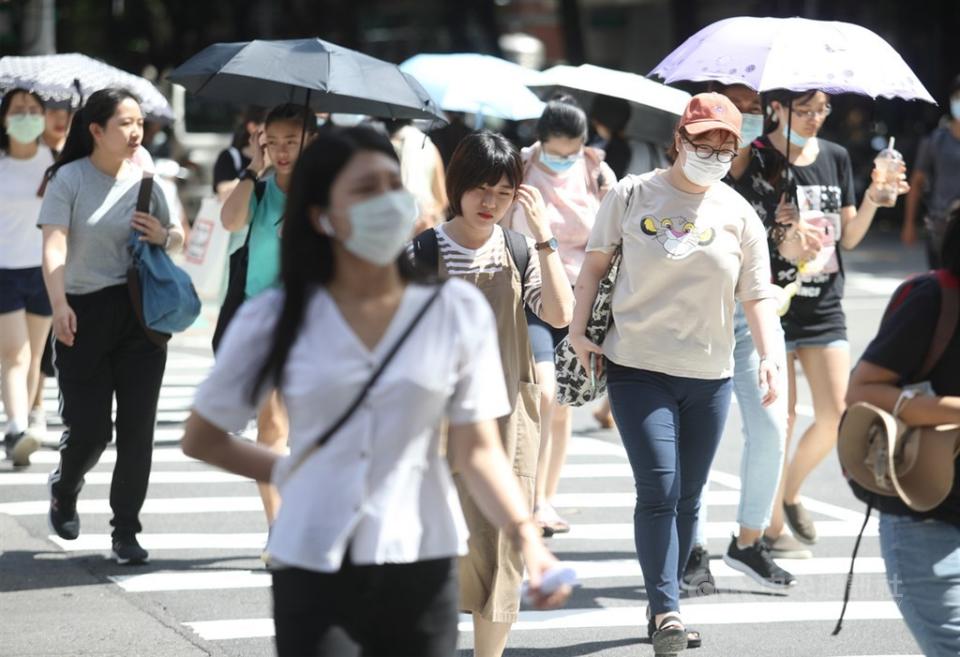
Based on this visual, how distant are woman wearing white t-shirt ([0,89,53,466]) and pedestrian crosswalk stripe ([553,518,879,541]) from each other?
3201 mm

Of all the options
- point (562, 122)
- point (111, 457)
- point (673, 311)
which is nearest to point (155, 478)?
point (111, 457)

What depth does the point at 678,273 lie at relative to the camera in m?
5.95

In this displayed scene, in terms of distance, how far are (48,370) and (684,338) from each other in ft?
20.1

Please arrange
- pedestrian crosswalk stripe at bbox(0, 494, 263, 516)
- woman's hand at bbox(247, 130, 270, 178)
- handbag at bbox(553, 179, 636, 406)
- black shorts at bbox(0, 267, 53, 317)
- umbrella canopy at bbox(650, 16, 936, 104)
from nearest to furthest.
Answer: handbag at bbox(553, 179, 636, 406), umbrella canopy at bbox(650, 16, 936, 104), woman's hand at bbox(247, 130, 270, 178), pedestrian crosswalk stripe at bbox(0, 494, 263, 516), black shorts at bbox(0, 267, 53, 317)

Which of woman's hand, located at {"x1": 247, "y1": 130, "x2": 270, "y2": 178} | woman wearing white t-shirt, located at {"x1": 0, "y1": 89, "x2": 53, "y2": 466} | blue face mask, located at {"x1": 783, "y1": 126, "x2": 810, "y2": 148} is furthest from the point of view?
woman wearing white t-shirt, located at {"x1": 0, "y1": 89, "x2": 53, "y2": 466}

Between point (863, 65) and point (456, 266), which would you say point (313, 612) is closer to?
point (456, 266)

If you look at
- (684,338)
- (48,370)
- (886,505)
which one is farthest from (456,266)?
(48,370)

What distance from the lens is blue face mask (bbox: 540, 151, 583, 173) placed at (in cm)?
830

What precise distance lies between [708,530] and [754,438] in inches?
52.4

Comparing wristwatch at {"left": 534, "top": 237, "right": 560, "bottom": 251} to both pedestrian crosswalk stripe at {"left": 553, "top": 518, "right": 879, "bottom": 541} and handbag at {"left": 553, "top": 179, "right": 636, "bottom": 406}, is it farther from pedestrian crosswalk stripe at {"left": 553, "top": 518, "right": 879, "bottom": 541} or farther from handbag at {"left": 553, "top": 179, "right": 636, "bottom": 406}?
pedestrian crosswalk stripe at {"left": 553, "top": 518, "right": 879, "bottom": 541}

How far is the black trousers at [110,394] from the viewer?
23.8ft

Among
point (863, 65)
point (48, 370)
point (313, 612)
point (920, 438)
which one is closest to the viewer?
point (313, 612)

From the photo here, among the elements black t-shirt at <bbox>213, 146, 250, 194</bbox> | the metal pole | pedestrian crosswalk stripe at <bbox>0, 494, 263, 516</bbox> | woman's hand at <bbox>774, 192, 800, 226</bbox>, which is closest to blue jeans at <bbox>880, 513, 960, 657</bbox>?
woman's hand at <bbox>774, 192, 800, 226</bbox>

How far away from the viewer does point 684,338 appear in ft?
19.6
